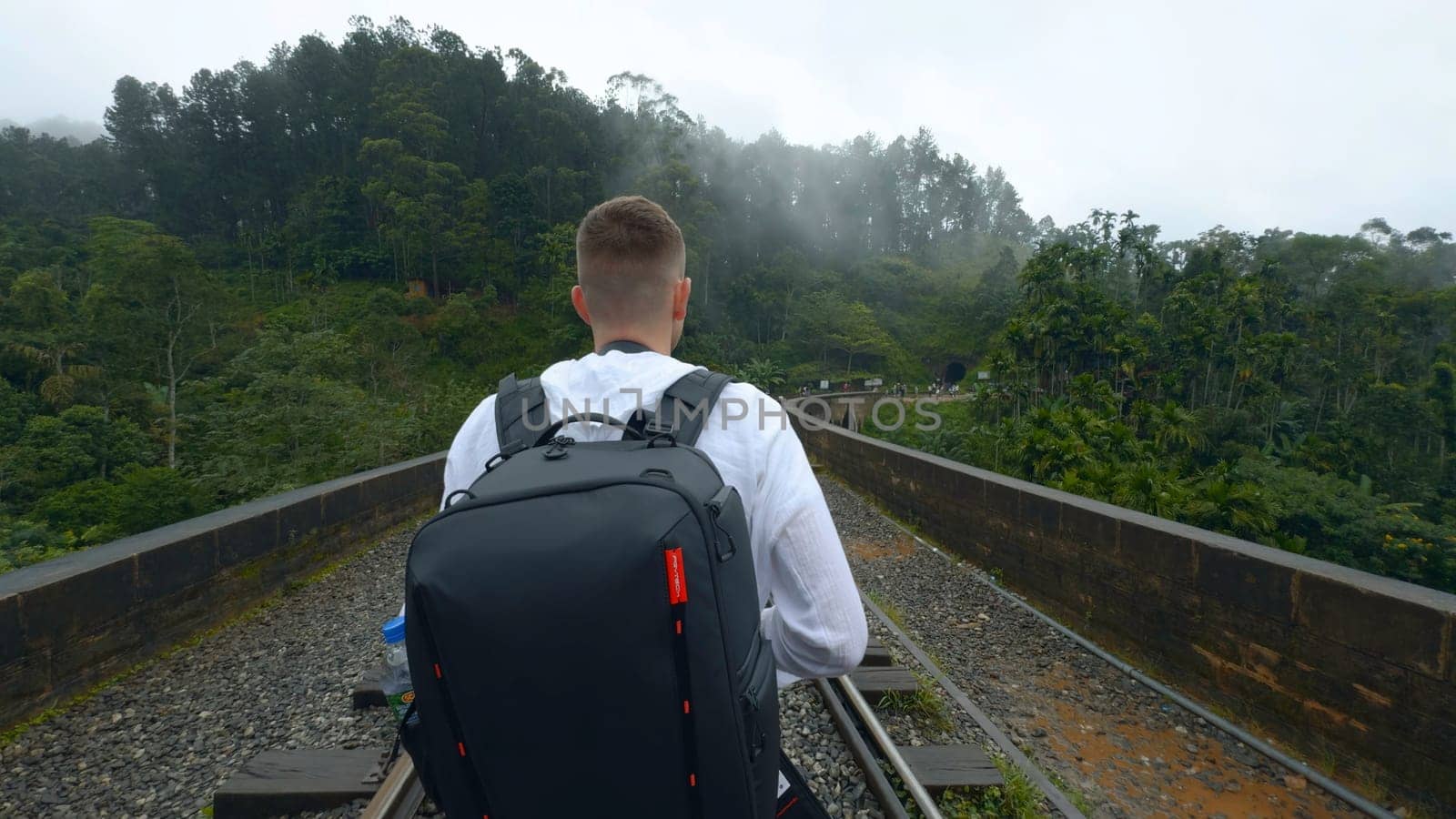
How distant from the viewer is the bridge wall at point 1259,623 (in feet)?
8.67

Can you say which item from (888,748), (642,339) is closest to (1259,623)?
(888,748)

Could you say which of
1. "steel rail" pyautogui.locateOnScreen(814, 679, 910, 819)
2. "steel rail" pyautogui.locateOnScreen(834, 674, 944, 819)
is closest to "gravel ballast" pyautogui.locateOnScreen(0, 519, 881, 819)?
"steel rail" pyautogui.locateOnScreen(814, 679, 910, 819)

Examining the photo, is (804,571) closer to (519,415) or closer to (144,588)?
(519,415)

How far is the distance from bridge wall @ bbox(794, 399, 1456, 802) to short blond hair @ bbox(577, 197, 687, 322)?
11.2ft

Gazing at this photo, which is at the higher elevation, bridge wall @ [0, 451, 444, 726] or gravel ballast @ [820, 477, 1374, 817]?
bridge wall @ [0, 451, 444, 726]

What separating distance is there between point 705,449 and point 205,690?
12.8 feet

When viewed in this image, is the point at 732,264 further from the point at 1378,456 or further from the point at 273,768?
the point at 273,768

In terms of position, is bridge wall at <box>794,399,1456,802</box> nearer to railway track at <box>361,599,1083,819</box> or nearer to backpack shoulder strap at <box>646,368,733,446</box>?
railway track at <box>361,599,1083,819</box>

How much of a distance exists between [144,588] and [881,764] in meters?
4.12

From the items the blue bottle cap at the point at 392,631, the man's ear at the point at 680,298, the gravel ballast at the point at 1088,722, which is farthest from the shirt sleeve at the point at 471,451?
the gravel ballast at the point at 1088,722

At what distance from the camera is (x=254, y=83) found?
5216 cm

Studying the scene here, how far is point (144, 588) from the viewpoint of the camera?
367 centimetres

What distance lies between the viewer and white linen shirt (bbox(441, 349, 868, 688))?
1019mm

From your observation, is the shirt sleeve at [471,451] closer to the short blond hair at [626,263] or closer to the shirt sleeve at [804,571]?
the short blond hair at [626,263]
